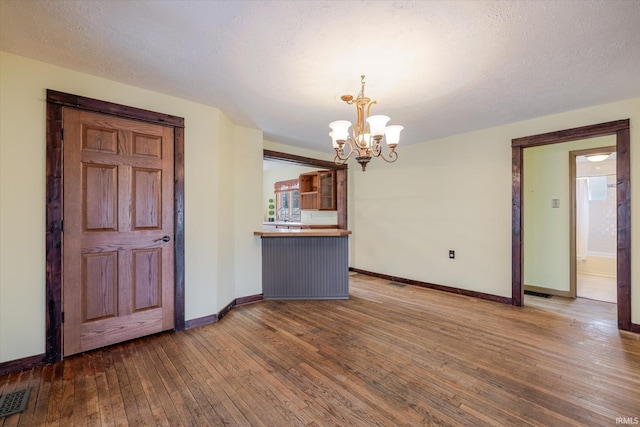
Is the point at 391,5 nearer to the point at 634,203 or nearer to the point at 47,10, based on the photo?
the point at 47,10

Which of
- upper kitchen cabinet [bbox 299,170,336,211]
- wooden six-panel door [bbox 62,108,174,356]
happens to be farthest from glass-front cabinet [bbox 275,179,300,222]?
wooden six-panel door [bbox 62,108,174,356]

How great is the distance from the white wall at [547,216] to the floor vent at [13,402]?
5.59m

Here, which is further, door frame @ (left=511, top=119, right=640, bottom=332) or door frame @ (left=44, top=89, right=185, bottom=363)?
door frame @ (left=511, top=119, right=640, bottom=332)

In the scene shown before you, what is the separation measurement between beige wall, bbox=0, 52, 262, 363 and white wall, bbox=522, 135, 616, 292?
417 cm

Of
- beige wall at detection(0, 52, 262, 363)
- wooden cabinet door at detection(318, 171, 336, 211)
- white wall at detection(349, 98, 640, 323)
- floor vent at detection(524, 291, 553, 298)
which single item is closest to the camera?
beige wall at detection(0, 52, 262, 363)

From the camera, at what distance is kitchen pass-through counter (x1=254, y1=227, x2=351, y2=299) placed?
403 centimetres

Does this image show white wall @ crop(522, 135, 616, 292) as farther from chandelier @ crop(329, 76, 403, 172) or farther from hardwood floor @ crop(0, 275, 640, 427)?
chandelier @ crop(329, 76, 403, 172)

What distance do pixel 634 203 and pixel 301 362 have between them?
144 inches

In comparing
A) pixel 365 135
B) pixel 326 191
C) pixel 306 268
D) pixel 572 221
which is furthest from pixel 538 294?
pixel 326 191

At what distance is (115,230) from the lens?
257 cm

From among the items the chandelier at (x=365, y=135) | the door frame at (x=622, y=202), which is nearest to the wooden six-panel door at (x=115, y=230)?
the chandelier at (x=365, y=135)

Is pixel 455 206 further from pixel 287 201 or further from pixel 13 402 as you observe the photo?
pixel 287 201

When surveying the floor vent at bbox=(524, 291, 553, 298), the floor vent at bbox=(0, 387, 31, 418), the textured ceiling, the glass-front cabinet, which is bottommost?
the floor vent at bbox=(524, 291, 553, 298)

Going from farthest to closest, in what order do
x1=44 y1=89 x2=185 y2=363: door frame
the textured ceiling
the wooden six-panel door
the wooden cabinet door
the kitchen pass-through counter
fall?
the wooden cabinet door, the kitchen pass-through counter, the wooden six-panel door, x1=44 y1=89 x2=185 y2=363: door frame, the textured ceiling
